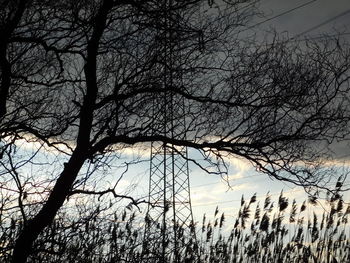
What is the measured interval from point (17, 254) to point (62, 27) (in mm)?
2657

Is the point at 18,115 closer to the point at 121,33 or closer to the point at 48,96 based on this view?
the point at 48,96

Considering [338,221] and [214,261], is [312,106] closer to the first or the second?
[338,221]

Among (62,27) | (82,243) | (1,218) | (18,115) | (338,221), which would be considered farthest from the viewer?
(338,221)

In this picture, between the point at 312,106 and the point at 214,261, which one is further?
the point at 214,261

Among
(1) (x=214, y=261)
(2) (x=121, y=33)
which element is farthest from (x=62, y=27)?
(1) (x=214, y=261)

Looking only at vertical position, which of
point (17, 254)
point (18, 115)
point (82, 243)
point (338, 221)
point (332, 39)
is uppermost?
point (332, 39)

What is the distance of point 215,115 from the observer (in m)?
6.09

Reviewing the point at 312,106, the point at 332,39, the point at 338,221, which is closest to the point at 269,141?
the point at 312,106

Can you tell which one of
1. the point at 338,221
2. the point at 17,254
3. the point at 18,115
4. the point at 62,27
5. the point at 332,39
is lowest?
the point at 17,254

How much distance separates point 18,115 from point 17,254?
5.98ft

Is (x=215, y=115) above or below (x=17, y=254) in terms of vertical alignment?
above

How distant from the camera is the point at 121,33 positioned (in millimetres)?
5609

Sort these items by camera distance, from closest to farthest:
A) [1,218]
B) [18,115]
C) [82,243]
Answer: [1,218], [18,115], [82,243]

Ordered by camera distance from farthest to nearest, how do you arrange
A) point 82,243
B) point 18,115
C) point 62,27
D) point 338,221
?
point 338,221
point 82,243
point 18,115
point 62,27
